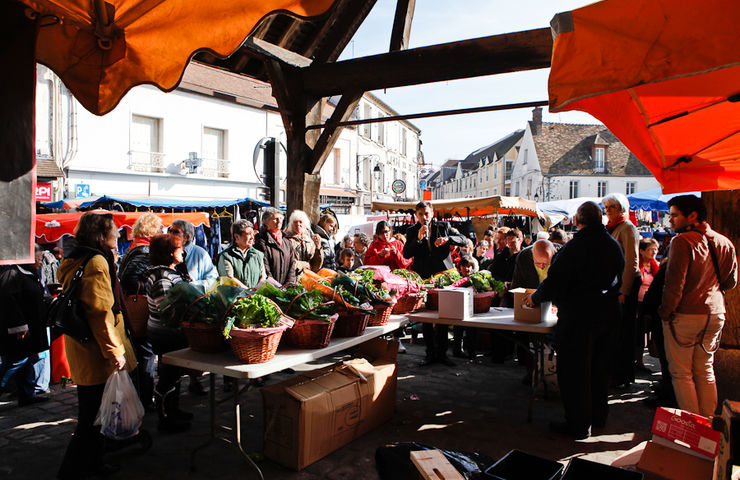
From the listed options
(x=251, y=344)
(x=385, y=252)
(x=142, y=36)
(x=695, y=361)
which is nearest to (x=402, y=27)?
(x=385, y=252)

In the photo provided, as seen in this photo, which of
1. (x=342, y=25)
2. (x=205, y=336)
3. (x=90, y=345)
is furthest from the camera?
(x=342, y=25)

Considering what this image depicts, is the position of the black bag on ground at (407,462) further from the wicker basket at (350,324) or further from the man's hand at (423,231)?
the man's hand at (423,231)

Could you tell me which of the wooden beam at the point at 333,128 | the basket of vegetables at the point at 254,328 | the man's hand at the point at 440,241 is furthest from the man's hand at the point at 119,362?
the man's hand at the point at 440,241

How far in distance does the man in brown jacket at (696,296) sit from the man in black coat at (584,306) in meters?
0.50

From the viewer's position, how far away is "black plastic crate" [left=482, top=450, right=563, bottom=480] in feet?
7.77

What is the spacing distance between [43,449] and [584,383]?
437cm

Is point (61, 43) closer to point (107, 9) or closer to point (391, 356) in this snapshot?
point (107, 9)

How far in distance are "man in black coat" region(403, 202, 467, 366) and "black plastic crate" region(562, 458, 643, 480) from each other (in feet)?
13.0

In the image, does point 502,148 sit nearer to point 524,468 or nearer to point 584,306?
point 584,306

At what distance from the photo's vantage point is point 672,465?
261cm

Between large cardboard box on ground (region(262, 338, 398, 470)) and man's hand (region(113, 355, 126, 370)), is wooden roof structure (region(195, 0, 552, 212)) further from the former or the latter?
man's hand (region(113, 355, 126, 370))

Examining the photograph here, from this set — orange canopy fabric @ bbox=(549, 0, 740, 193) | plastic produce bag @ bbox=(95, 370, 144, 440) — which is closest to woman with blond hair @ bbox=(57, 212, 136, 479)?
plastic produce bag @ bbox=(95, 370, 144, 440)

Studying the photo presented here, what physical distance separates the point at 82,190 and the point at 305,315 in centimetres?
1634

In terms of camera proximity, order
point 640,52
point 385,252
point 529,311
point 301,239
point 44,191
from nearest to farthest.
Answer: point 640,52, point 529,311, point 301,239, point 385,252, point 44,191
